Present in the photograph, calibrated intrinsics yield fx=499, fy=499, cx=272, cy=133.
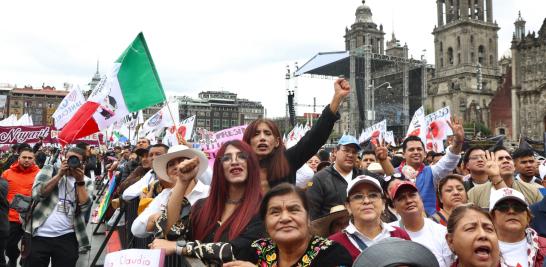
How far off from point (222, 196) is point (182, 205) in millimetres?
421

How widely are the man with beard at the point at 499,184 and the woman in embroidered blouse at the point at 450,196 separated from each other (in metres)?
0.50

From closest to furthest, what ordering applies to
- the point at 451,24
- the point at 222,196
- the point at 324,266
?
1. the point at 324,266
2. the point at 222,196
3. the point at 451,24

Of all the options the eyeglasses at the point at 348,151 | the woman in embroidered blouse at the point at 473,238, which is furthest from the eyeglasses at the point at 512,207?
the eyeglasses at the point at 348,151

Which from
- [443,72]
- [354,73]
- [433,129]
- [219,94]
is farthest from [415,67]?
[219,94]

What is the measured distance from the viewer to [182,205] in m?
3.55

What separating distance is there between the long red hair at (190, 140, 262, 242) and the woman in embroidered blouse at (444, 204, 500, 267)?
3.89 ft

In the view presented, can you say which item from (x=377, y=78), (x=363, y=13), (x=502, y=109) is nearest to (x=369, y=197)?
(x=377, y=78)

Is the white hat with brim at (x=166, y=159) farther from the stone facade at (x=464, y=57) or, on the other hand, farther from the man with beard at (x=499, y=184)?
the stone facade at (x=464, y=57)

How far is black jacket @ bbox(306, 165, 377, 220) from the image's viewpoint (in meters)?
4.67

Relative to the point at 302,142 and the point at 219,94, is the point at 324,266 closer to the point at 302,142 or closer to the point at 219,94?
the point at 302,142

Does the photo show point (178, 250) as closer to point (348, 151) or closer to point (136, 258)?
point (136, 258)

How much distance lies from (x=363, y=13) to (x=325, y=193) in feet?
288

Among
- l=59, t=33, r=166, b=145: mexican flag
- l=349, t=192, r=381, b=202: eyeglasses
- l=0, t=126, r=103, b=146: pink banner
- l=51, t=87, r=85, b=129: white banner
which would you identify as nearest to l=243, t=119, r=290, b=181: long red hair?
l=349, t=192, r=381, b=202: eyeglasses

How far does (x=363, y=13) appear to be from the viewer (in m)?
88.4
